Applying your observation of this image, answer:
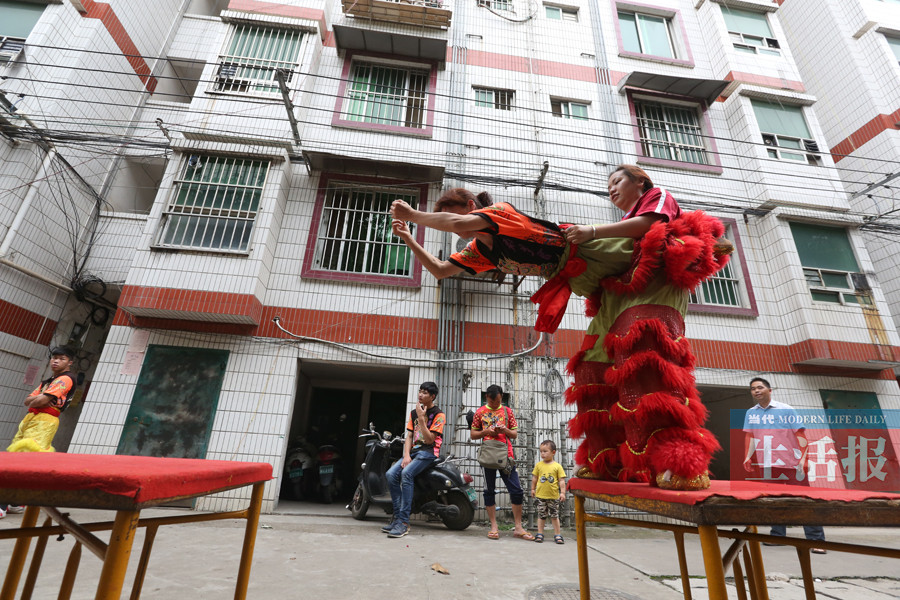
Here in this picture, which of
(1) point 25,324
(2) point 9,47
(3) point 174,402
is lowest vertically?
(3) point 174,402

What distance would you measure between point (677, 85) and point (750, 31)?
10.6ft

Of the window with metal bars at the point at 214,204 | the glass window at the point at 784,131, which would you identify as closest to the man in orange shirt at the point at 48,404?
the window with metal bars at the point at 214,204

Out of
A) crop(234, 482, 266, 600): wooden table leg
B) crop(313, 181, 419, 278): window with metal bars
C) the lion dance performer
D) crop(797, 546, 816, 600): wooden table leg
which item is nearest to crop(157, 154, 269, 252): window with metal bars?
crop(313, 181, 419, 278): window with metal bars

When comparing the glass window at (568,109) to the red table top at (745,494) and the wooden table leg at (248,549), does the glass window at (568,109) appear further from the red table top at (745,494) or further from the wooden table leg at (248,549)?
the wooden table leg at (248,549)

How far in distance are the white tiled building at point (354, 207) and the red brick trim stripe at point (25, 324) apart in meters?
0.04

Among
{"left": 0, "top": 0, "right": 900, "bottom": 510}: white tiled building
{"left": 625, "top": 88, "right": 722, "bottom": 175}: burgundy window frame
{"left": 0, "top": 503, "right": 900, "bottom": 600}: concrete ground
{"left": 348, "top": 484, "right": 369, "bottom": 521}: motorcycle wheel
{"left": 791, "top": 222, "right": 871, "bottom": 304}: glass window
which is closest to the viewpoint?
{"left": 0, "top": 503, "right": 900, "bottom": 600}: concrete ground

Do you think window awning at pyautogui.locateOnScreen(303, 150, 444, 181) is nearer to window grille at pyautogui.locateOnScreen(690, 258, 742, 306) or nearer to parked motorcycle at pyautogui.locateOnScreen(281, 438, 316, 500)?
parked motorcycle at pyautogui.locateOnScreen(281, 438, 316, 500)

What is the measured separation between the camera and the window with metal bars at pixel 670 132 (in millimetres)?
8727

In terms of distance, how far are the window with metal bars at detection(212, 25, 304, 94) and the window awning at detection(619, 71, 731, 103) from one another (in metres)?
6.72

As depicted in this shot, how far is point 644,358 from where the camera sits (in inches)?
59.9

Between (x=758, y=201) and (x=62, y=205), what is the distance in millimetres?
12520

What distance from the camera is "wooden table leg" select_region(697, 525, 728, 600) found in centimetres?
100

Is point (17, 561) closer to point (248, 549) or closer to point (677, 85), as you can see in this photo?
point (248, 549)

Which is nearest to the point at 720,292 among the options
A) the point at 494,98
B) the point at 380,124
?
the point at 494,98
